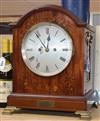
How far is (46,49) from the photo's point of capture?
3.33ft

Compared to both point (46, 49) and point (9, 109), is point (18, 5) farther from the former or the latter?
point (9, 109)

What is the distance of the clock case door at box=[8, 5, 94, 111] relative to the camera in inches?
38.9

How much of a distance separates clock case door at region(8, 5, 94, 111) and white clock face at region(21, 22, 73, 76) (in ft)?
0.05

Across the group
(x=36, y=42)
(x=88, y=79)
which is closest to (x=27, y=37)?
(x=36, y=42)

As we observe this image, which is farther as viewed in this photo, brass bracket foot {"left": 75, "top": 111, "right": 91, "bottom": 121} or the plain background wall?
the plain background wall

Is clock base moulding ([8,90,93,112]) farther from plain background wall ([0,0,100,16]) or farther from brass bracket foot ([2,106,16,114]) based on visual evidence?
plain background wall ([0,0,100,16])

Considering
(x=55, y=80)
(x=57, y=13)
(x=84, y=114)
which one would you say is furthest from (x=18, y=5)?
(x=84, y=114)

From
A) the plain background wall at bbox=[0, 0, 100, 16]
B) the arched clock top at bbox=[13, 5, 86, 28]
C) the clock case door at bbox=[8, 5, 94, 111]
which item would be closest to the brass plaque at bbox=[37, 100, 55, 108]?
the clock case door at bbox=[8, 5, 94, 111]

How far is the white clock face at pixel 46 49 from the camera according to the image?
1.00 metres

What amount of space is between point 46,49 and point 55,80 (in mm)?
106

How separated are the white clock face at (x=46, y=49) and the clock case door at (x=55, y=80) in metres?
0.01

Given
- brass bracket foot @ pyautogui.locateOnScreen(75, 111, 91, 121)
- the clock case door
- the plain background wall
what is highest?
the plain background wall

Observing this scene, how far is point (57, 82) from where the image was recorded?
1005 mm

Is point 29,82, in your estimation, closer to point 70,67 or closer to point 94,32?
point 70,67
